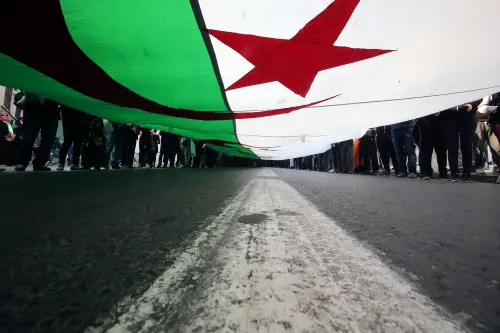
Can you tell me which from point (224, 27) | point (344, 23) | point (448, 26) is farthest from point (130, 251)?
point (448, 26)

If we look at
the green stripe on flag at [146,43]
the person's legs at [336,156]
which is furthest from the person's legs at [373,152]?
the green stripe on flag at [146,43]

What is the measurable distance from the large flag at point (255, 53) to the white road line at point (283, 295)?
67.6 inches

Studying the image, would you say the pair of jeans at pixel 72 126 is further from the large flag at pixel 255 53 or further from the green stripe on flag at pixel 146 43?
the green stripe on flag at pixel 146 43

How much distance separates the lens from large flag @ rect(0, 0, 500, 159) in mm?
1732

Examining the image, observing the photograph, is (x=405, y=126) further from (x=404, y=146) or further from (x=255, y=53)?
(x=255, y=53)

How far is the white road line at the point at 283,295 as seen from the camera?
12.7 inches

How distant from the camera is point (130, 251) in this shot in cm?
61

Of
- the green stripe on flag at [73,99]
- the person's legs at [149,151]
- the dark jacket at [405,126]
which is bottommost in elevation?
the person's legs at [149,151]

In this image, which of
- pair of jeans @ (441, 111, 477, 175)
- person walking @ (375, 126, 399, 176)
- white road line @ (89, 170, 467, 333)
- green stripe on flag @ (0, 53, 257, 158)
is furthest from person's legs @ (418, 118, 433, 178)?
white road line @ (89, 170, 467, 333)

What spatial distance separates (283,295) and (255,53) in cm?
220

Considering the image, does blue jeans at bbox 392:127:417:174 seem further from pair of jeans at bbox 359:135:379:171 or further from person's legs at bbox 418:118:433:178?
pair of jeans at bbox 359:135:379:171

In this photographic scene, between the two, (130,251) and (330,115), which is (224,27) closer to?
(130,251)

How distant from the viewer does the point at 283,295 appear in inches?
15.7

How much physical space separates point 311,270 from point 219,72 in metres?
2.42
